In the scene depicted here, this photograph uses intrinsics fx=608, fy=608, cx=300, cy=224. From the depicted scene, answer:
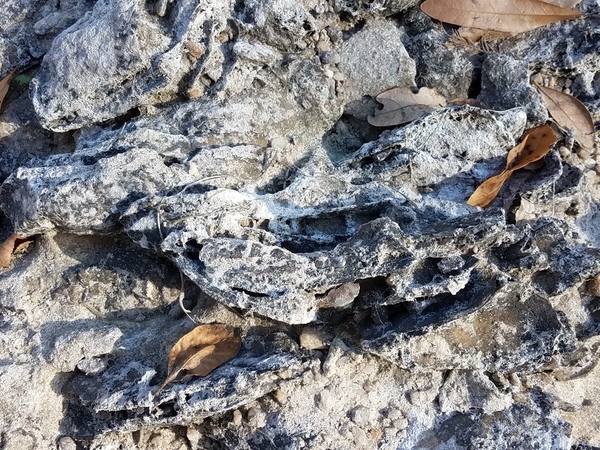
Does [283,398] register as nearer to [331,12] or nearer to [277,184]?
[277,184]

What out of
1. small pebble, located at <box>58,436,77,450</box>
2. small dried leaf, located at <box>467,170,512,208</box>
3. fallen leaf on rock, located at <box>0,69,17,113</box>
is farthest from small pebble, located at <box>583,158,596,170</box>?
fallen leaf on rock, located at <box>0,69,17,113</box>

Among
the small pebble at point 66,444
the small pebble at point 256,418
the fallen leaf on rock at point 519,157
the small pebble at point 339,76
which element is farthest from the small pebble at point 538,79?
the small pebble at point 66,444

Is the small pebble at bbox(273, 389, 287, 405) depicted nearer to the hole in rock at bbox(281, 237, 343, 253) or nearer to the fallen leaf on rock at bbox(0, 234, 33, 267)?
the hole in rock at bbox(281, 237, 343, 253)

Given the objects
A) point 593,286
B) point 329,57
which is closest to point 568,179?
point 593,286

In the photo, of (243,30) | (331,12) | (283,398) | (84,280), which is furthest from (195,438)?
(331,12)

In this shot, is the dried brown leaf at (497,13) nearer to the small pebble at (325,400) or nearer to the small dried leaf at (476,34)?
the small dried leaf at (476,34)
